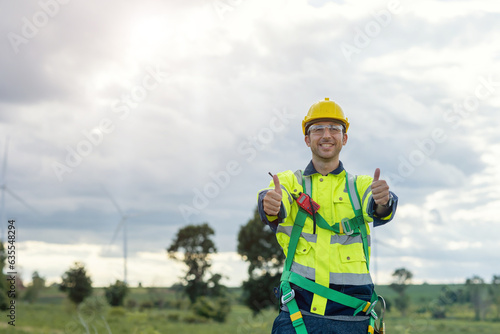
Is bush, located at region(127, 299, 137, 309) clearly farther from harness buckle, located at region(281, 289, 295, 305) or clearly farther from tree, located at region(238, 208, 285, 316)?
harness buckle, located at region(281, 289, 295, 305)

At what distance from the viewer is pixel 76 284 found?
7188cm

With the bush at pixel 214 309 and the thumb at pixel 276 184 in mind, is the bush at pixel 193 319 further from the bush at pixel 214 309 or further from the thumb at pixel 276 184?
the thumb at pixel 276 184

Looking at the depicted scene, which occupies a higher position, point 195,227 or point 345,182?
point 195,227

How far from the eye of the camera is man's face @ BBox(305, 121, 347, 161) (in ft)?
21.2

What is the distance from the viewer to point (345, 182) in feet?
21.0

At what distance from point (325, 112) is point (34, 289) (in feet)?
290

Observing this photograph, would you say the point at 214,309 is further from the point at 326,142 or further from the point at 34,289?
the point at 326,142

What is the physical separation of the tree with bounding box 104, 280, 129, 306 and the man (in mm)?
60877

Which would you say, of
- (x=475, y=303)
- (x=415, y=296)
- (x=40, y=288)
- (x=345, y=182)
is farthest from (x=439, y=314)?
(x=345, y=182)

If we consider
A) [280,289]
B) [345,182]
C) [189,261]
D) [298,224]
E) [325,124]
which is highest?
[189,261]

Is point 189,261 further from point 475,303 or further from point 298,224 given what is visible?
point 298,224

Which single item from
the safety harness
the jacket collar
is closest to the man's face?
the jacket collar

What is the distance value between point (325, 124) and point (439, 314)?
69.8 meters

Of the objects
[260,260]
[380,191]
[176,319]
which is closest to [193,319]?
[176,319]
